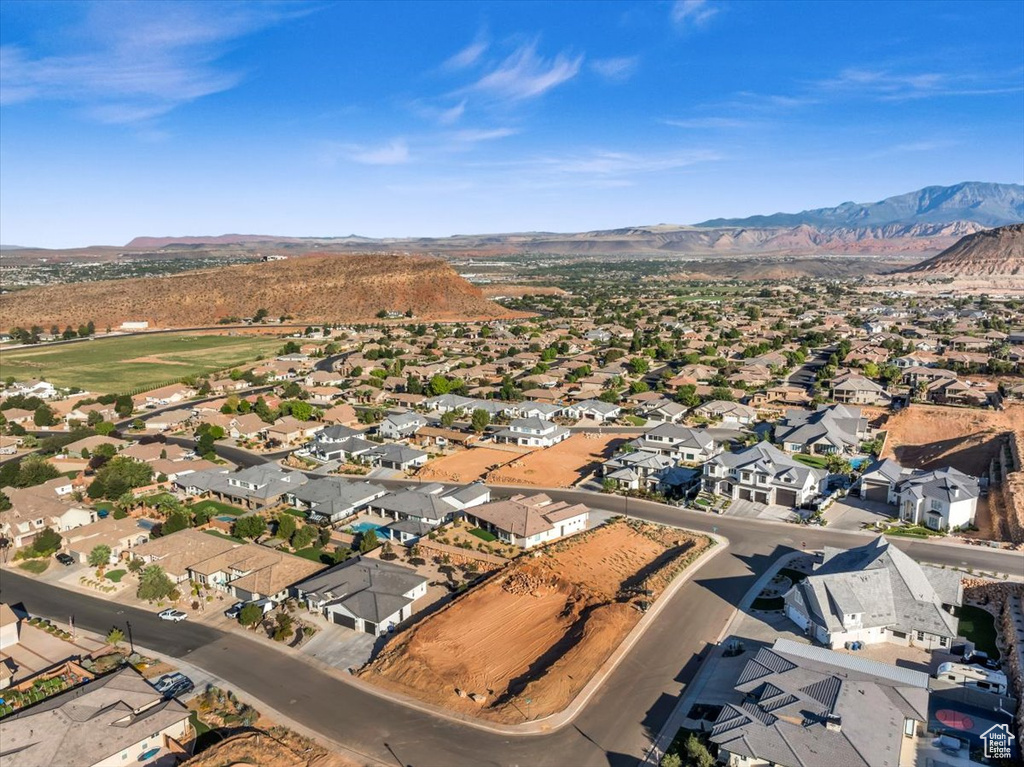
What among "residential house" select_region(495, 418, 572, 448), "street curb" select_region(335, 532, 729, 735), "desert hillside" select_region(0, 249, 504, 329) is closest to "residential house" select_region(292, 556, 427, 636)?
"street curb" select_region(335, 532, 729, 735)

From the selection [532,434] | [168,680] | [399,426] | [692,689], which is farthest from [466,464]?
[692,689]

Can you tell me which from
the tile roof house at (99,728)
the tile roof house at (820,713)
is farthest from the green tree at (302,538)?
the tile roof house at (820,713)

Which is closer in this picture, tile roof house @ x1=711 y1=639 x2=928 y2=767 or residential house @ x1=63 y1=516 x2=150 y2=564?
tile roof house @ x1=711 y1=639 x2=928 y2=767

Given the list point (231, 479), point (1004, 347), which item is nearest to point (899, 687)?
point (231, 479)

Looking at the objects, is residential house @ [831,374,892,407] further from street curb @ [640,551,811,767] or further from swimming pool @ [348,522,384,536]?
swimming pool @ [348,522,384,536]

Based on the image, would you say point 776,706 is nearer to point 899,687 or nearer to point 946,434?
point 899,687
